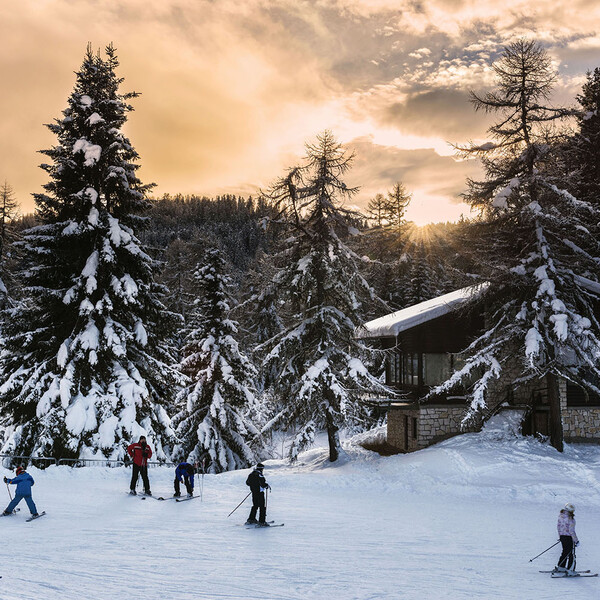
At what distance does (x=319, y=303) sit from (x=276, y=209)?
175 inches

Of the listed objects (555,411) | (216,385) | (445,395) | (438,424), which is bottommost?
(438,424)

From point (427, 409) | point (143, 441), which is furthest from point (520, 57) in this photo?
point (143, 441)

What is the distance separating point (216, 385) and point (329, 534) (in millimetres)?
13762

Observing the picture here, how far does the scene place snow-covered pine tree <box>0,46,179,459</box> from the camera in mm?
15859

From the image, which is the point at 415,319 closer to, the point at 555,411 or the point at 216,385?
the point at 555,411

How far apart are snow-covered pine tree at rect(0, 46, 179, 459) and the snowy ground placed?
1.75 m

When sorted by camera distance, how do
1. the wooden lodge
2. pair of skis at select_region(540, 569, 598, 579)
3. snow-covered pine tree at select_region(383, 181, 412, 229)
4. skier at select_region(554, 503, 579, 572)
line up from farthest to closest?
snow-covered pine tree at select_region(383, 181, 412, 229), the wooden lodge, skier at select_region(554, 503, 579, 572), pair of skis at select_region(540, 569, 598, 579)

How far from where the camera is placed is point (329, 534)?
443 inches

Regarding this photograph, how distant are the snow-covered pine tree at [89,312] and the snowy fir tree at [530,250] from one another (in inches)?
466

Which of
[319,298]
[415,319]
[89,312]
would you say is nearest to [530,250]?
Result: [415,319]

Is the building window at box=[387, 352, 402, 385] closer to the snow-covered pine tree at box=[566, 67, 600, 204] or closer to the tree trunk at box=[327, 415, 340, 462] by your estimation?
the tree trunk at box=[327, 415, 340, 462]

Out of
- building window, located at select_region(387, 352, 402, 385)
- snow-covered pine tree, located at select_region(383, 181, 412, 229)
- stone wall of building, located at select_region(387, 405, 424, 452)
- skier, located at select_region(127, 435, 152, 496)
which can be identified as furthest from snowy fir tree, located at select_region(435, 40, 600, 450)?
snow-covered pine tree, located at select_region(383, 181, 412, 229)

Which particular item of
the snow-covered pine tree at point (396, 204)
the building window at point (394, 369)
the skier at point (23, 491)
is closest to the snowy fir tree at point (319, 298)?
the building window at point (394, 369)

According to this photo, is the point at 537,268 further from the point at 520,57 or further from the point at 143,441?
the point at 143,441
